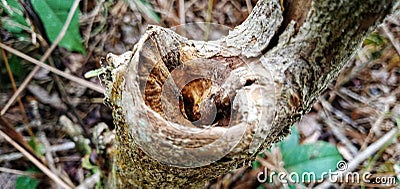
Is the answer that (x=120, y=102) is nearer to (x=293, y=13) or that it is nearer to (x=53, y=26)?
(x=293, y=13)

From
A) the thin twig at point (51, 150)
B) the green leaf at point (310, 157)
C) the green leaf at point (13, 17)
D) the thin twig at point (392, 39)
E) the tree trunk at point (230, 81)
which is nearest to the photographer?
the tree trunk at point (230, 81)

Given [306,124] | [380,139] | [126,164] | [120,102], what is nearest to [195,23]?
[306,124]

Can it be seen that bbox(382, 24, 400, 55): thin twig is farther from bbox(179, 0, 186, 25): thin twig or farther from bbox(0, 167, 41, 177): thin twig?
bbox(0, 167, 41, 177): thin twig

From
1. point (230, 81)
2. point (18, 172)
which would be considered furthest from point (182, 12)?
point (230, 81)

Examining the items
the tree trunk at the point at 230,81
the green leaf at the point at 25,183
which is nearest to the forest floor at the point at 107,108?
the green leaf at the point at 25,183

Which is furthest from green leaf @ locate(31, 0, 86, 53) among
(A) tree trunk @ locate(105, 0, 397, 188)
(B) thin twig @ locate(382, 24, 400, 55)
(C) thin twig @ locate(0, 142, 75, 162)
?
(B) thin twig @ locate(382, 24, 400, 55)

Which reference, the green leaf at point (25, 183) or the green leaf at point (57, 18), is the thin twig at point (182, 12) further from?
the green leaf at point (25, 183)

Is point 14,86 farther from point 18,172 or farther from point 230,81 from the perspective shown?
point 230,81
